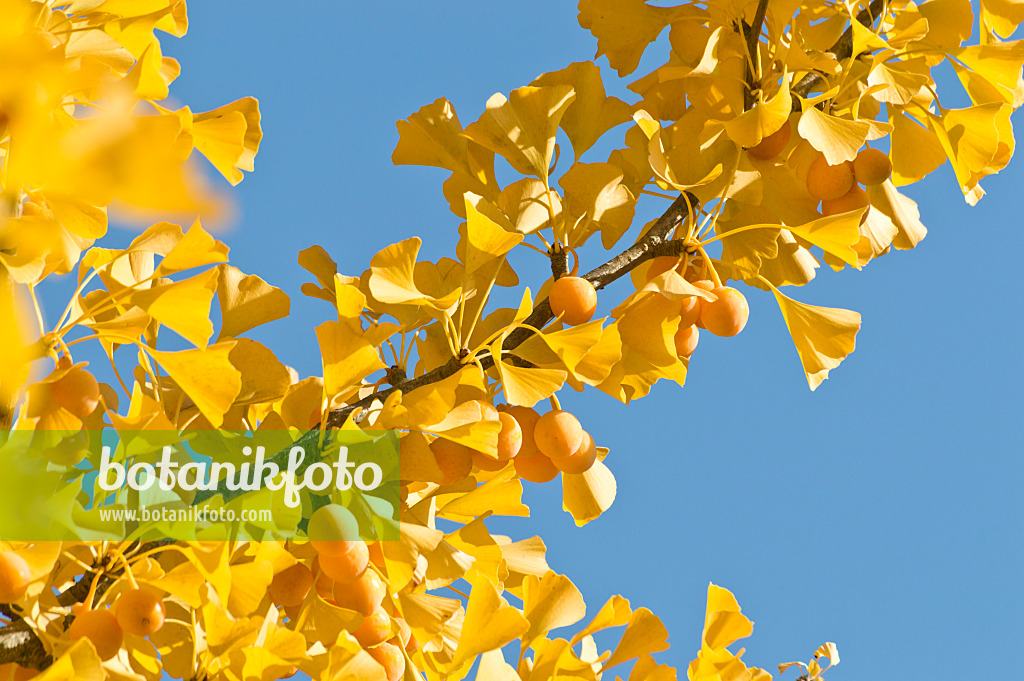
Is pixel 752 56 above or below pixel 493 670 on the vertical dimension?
above

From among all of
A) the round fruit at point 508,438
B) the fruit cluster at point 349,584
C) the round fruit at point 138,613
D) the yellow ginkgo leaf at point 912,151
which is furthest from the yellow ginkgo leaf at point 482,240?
the yellow ginkgo leaf at point 912,151

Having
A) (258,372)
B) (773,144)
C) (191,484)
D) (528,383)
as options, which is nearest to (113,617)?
(191,484)

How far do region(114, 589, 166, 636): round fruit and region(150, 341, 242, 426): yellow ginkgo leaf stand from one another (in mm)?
121

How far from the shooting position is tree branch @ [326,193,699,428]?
0.67m

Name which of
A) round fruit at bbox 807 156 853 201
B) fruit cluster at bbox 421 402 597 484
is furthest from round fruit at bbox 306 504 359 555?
round fruit at bbox 807 156 853 201

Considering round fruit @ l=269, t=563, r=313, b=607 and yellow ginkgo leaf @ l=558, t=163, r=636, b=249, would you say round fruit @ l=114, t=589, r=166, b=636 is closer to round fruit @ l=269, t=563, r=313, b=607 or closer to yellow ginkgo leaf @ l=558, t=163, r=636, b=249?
round fruit @ l=269, t=563, r=313, b=607

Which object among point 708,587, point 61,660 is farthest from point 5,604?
point 708,587

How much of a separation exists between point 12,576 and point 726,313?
54 centimetres

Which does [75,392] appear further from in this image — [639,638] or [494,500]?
[639,638]

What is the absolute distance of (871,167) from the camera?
2.62 ft

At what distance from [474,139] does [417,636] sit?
1.42 ft

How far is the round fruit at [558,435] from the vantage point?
660 millimetres

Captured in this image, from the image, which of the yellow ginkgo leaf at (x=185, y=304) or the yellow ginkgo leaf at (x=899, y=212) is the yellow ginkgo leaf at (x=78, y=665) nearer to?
the yellow ginkgo leaf at (x=185, y=304)

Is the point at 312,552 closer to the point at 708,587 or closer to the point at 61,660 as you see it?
the point at 61,660
